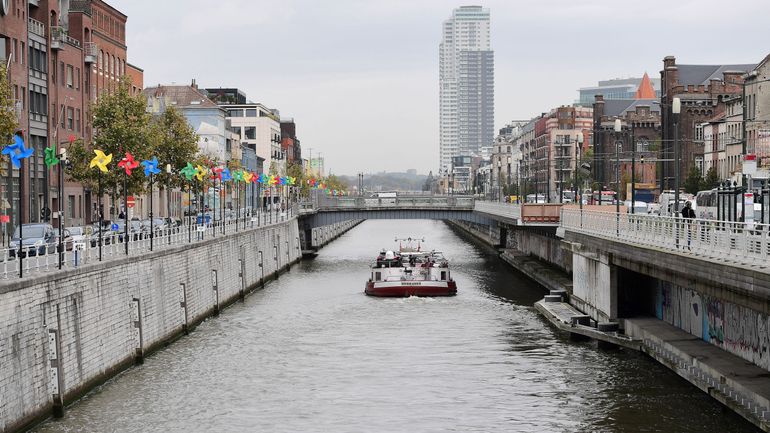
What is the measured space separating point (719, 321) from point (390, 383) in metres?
11.7

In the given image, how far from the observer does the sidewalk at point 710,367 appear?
33594 mm

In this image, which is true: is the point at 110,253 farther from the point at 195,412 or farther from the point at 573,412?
the point at 573,412

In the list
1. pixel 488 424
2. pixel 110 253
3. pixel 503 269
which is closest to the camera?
pixel 488 424

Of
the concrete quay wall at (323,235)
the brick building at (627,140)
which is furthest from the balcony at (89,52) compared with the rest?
the brick building at (627,140)

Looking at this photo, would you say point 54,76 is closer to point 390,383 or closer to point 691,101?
point 390,383

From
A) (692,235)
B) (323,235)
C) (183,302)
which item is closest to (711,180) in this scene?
(323,235)

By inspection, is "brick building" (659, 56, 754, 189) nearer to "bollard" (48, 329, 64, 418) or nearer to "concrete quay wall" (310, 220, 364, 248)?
"concrete quay wall" (310, 220, 364, 248)

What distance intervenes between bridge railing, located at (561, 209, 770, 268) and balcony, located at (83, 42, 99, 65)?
157ft

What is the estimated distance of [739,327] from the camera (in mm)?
40250

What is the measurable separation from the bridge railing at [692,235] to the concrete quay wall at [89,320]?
62.9 feet

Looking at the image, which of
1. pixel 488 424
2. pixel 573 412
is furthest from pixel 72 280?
pixel 573 412

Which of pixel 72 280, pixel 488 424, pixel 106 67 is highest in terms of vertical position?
pixel 106 67

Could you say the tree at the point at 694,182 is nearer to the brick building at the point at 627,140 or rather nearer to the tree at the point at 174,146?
the brick building at the point at 627,140

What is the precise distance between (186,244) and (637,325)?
22.0 meters
